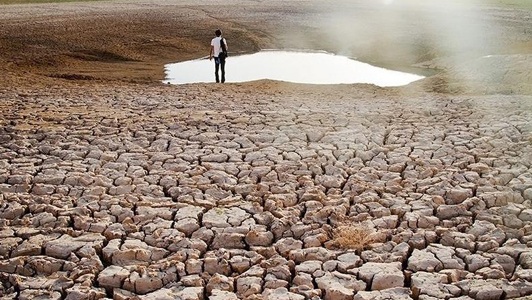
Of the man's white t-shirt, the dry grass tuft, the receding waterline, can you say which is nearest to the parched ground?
the dry grass tuft

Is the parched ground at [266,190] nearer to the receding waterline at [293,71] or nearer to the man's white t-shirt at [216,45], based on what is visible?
the man's white t-shirt at [216,45]

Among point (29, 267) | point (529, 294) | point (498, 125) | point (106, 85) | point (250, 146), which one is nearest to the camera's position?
point (529, 294)

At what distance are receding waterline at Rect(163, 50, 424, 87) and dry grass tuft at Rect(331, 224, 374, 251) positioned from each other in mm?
9786

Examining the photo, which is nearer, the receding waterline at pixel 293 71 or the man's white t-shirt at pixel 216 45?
the man's white t-shirt at pixel 216 45

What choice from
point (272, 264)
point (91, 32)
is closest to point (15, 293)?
point (272, 264)

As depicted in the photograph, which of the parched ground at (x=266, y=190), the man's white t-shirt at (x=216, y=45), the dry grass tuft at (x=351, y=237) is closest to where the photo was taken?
the parched ground at (x=266, y=190)

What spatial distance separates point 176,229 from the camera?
197 inches

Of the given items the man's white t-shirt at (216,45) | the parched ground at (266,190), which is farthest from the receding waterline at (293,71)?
the parched ground at (266,190)

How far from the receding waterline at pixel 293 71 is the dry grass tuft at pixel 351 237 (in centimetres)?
979

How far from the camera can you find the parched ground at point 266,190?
4.29 meters

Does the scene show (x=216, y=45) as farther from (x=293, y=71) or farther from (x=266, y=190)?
(x=266, y=190)

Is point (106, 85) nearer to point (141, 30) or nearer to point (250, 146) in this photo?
point (250, 146)

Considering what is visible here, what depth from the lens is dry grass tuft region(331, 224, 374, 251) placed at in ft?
15.4

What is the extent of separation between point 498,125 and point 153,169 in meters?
4.54
